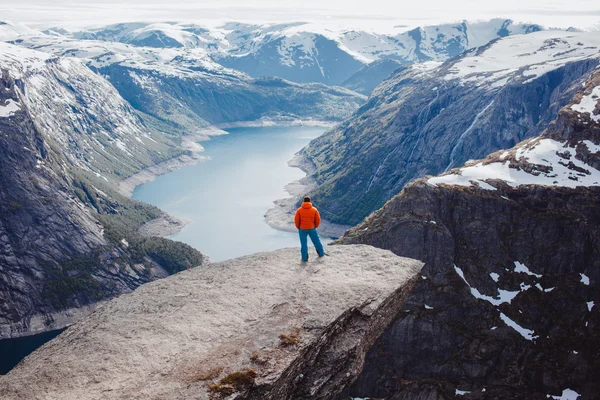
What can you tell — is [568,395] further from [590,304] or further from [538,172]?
[538,172]

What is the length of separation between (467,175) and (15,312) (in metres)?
149

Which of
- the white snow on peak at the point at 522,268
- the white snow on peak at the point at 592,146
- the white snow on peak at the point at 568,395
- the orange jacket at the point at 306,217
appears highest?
the orange jacket at the point at 306,217

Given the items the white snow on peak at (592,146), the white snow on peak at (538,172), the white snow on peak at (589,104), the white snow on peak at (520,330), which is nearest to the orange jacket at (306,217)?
the white snow on peak at (520,330)

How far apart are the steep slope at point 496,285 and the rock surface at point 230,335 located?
7702cm

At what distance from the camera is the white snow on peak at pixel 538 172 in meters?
125

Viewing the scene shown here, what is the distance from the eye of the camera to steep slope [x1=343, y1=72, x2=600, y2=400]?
345 ft

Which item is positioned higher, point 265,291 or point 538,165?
point 265,291

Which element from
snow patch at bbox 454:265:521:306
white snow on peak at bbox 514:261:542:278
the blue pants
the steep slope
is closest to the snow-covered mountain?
the steep slope

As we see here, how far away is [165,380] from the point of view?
83.9 feet

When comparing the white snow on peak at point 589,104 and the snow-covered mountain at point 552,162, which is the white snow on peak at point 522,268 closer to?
the snow-covered mountain at point 552,162

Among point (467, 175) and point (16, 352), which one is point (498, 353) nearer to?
point (467, 175)

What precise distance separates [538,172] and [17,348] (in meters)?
149

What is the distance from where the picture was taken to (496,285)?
113 metres

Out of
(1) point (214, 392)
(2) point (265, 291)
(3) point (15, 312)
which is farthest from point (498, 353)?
(3) point (15, 312)
